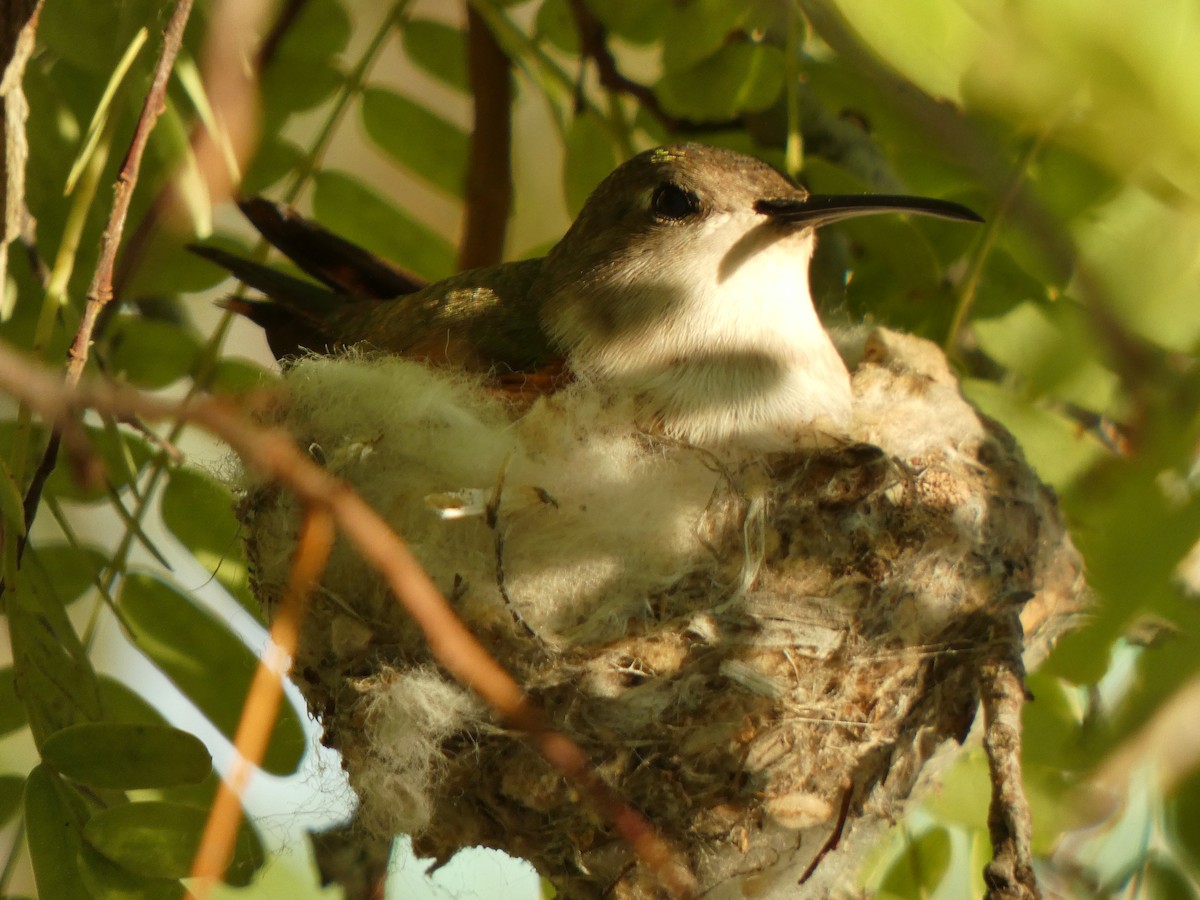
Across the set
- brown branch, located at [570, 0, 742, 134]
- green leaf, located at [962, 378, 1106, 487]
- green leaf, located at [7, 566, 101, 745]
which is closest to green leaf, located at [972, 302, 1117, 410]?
green leaf, located at [962, 378, 1106, 487]

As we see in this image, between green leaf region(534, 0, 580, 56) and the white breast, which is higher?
green leaf region(534, 0, 580, 56)

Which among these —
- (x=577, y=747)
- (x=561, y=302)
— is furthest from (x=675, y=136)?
(x=577, y=747)

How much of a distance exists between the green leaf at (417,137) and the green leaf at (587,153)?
0.34 m

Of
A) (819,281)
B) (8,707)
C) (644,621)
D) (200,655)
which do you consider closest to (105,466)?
(200,655)

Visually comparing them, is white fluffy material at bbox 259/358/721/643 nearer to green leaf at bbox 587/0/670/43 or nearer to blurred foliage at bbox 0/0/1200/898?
blurred foliage at bbox 0/0/1200/898

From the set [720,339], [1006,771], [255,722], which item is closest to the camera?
[255,722]

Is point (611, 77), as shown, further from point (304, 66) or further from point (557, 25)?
point (304, 66)

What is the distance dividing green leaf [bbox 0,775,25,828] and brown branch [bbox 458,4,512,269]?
5.51 feet

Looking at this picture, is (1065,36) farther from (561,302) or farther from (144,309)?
(144,309)

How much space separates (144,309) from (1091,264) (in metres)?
2.12

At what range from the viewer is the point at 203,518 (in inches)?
108

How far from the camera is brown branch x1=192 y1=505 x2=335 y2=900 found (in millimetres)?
1686

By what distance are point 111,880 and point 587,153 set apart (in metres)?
1.98

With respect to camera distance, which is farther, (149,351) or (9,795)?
(149,351)
